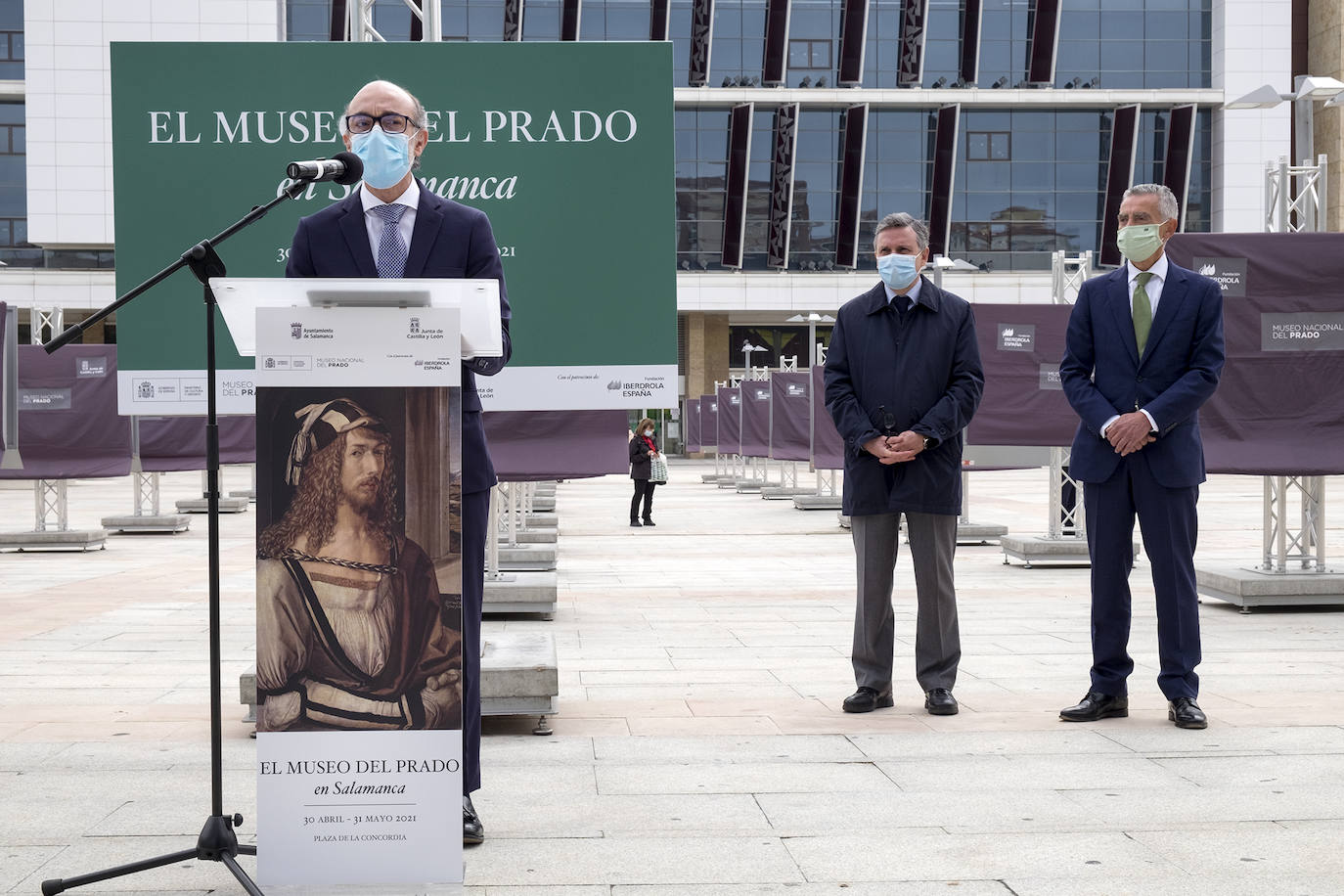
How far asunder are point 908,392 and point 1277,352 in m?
5.33

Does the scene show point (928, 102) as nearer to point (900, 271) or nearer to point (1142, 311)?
point (900, 271)

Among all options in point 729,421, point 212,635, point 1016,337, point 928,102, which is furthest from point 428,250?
point 928,102

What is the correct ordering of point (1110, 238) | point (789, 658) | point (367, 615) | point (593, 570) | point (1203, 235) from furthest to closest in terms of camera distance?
point (1110, 238), point (593, 570), point (1203, 235), point (789, 658), point (367, 615)

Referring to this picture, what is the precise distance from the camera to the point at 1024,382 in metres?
15.5

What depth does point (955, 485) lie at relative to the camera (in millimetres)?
6680

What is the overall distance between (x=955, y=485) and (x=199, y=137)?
160 inches

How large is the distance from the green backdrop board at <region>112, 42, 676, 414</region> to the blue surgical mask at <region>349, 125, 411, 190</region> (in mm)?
3045

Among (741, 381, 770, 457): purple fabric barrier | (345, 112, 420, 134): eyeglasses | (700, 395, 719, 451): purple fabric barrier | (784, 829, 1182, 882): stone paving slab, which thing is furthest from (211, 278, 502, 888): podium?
(700, 395, 719, 451): purple fabric barrier

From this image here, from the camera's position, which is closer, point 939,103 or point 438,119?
point 438,119

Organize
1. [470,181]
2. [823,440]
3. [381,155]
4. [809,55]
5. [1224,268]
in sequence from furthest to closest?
[809,55]
[823,440]
[1224,268]
[470,181]
[381,155]

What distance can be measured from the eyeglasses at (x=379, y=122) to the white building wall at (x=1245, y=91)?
56436 millimetres

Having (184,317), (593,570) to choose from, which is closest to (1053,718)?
(184,317)

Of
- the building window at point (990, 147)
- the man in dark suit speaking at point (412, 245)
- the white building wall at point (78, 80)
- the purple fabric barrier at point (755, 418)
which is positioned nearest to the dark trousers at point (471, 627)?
the man in dark suit speaking at point (412, 245)

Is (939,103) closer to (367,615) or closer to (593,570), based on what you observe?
(593,570)
